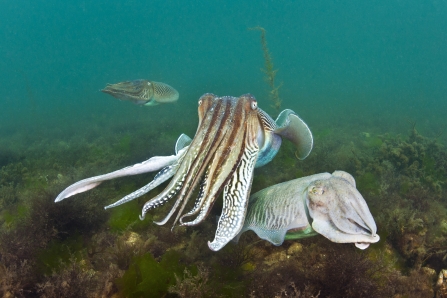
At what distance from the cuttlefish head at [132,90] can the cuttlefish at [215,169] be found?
4354 millimetres

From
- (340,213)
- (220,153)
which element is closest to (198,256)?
(220,153)

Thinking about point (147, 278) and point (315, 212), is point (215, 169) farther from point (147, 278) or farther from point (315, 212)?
point (147, 278)

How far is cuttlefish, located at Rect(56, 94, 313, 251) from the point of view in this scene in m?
2.41

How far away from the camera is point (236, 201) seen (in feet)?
8.43

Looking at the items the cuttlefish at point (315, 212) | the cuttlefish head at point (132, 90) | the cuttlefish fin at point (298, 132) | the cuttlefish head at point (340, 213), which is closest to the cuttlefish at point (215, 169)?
the cuttlefish fin at point (298, 132)

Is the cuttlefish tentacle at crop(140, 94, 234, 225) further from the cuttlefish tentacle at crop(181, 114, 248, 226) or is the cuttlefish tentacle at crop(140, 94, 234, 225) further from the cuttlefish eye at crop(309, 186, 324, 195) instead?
the cuttlefish eye at crop(309, 186, 324, 195)

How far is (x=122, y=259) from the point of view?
3281 mm

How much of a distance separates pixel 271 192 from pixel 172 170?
1342 millimetres

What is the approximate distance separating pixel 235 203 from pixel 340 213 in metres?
1.00

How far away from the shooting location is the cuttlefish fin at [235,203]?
2.36 metres

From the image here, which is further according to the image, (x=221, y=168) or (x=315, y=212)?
(x=315, y=212)

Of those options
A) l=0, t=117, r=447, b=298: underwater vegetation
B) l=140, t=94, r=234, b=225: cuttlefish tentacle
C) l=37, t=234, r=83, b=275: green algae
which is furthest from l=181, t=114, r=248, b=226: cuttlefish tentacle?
l=37, t=234, r=83, b=275: green algae

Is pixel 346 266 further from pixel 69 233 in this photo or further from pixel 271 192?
pixel 69 233

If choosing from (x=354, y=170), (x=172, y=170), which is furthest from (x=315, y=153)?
(x=172, y=170)
